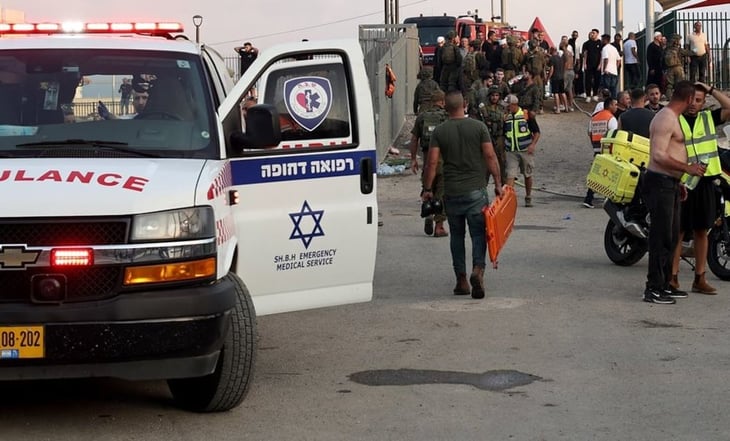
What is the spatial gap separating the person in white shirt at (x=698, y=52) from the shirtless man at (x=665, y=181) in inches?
775

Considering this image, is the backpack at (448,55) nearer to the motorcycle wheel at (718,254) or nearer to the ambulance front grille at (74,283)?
the motorcycle wheel at (718,254)

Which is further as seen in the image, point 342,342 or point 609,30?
point 609,30

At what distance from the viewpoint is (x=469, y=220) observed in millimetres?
11289

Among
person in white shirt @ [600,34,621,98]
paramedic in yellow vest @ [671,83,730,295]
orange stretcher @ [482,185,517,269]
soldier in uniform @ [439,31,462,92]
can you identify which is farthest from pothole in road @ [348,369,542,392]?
soldier in uniform @ [439,31,462,92]

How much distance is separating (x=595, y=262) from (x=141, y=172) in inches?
316

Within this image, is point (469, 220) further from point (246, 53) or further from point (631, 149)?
point (246, 53)

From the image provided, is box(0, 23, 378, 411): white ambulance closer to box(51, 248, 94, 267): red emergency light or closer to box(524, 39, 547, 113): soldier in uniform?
box(51, 248, 94, 267): red emergency light

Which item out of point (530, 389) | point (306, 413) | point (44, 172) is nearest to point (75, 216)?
point (44, 172)

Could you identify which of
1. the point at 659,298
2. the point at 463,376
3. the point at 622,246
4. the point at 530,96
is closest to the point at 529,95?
the point at 530,96

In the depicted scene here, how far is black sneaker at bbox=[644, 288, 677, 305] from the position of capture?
10672mm

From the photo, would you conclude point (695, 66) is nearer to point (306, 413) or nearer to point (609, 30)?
point (609, 30)

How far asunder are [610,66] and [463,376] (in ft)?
77.7

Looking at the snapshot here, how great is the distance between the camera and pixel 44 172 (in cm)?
623

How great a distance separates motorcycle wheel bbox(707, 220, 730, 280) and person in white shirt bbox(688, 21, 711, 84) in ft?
60.1
